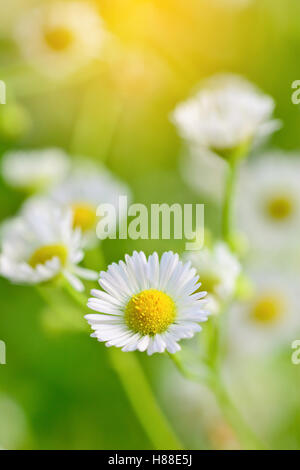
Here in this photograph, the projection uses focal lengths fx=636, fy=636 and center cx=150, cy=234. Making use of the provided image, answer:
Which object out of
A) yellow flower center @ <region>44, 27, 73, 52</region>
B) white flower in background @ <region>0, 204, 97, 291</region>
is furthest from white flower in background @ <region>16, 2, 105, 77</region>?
white flower in background @ <region>0, 204, 97, 291</region>

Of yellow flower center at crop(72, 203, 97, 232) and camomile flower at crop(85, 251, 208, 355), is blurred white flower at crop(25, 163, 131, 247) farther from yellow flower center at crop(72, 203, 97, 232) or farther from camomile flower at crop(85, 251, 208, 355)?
camomile flower at crop(85, 251, 208, 355)

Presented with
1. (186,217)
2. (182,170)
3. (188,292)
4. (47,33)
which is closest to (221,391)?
(188,292)

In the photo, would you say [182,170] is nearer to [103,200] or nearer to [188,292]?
[103,200]

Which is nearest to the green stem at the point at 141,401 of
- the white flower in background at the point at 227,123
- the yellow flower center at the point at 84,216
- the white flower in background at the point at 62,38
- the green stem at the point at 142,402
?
the green stem at the point at 142,402

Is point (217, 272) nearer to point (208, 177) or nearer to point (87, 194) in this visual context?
point (87, 194)

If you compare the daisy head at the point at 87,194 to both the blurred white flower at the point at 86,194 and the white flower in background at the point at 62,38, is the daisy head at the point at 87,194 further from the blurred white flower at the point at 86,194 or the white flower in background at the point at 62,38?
the white flower in background at the point at 62,38
